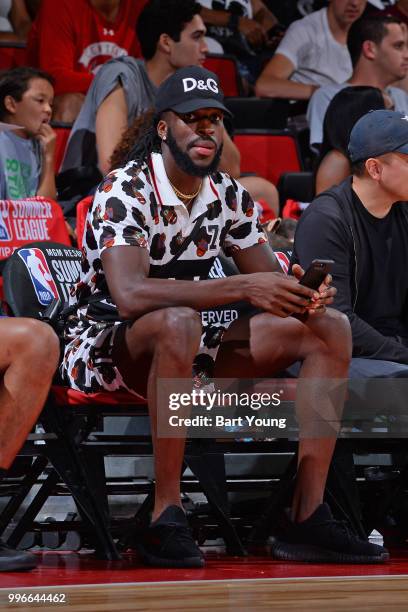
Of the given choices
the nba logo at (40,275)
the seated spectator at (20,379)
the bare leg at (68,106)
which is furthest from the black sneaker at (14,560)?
the bare leg at (68,106)

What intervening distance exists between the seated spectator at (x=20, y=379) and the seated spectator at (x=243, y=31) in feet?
14.9

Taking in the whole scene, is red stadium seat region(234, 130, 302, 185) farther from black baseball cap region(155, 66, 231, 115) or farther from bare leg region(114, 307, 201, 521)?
bare leg region(114, 307, 201, 521)

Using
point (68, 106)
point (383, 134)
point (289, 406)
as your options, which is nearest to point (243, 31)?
point (68, 106)

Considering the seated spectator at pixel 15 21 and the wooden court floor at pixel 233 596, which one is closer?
the wooden court floor at pixel 233 596

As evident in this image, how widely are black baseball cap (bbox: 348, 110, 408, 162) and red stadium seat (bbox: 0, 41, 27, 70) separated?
9.82ft

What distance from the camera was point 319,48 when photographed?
711 centimetres

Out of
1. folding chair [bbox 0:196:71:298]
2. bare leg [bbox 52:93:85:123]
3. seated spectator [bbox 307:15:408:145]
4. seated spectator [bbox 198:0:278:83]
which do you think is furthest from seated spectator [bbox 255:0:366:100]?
folding chair [bbox 0:196:71:298]

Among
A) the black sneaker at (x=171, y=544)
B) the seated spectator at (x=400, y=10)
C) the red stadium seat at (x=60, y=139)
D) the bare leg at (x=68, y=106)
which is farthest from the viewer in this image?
the seated spectator at (x=400, y=10)

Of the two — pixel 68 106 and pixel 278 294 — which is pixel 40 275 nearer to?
pixel 278 294

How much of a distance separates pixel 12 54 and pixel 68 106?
0.59 meters

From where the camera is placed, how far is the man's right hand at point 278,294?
124 inches

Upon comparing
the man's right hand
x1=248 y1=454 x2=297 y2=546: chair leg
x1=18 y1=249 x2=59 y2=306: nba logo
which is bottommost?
x1=248 y1=454 x2=297 y2=546: chair leg

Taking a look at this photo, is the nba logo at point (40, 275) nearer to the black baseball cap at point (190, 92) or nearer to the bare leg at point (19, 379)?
the black baseball cap at point (190, 92)

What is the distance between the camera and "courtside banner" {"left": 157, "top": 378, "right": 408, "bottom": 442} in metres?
3.25
